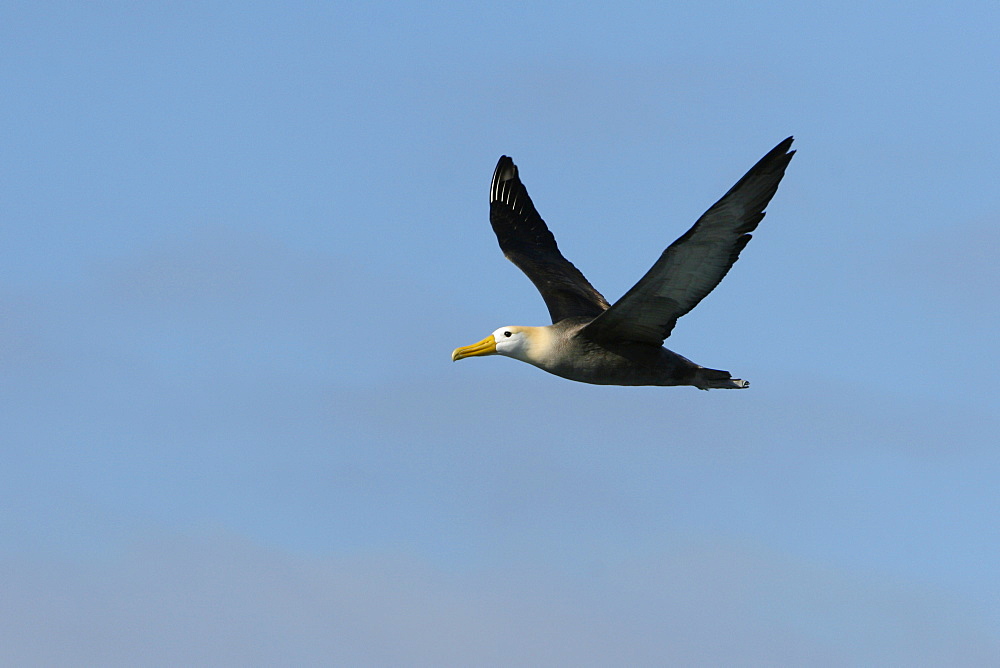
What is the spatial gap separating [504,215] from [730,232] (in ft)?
25.3

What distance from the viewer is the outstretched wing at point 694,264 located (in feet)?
45.5

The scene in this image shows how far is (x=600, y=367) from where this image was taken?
1659 centimetres

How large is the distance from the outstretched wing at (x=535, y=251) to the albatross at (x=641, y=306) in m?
0.02

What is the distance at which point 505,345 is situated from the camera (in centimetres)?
1762

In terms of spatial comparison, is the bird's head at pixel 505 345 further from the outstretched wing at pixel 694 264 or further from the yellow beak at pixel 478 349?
the outstretched wing at pixel 694 264

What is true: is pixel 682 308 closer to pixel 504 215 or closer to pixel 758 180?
pixel 758 180

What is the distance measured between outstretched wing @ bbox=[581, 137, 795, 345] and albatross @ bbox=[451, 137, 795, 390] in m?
0.01

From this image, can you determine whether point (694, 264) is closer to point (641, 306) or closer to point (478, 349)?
point (641, 306)

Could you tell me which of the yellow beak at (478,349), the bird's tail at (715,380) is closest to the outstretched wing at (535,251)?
the yellow beak at (478,349)

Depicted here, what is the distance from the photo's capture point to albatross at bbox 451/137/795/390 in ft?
46.3

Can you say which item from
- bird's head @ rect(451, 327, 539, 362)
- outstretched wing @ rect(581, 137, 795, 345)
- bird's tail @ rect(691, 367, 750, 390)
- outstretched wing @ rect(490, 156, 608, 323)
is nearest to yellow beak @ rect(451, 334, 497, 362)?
bird's head @ rect(451, 327, 539, 362)

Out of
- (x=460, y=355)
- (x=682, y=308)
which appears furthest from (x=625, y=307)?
(x=460, y=355)

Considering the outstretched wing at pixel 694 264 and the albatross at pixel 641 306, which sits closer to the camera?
the outstretched wing at pixel 694 264

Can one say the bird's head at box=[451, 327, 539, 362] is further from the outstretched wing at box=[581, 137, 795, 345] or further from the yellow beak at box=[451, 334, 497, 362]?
the outstretched wing at box=[581, 137, 795, 345]
